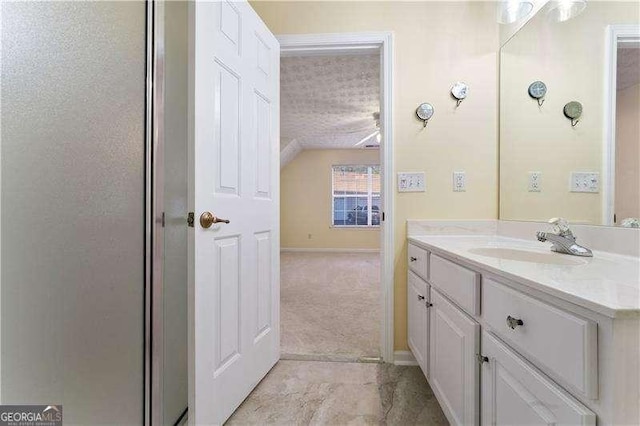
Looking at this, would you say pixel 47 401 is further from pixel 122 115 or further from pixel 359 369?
pixel 359 369

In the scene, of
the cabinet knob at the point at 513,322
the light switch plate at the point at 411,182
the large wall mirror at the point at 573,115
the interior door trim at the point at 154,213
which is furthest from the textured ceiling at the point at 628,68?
the interior door trim at the point at 154,213

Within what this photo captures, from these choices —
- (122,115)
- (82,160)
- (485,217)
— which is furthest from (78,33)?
(485,217)

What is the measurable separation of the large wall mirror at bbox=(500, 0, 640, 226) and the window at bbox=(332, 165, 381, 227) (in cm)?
495

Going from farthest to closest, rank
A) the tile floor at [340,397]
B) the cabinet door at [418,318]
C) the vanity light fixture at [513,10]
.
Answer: the vanity light fixture at [513,10]
the cabinet door at [418,318]
the tile floor at [340,397]

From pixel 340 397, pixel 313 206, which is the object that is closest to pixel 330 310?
pixel 340 397

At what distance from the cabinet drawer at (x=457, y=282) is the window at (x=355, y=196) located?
212 inches

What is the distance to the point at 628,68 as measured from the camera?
0.95 metres

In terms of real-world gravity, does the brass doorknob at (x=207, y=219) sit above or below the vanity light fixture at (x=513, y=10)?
below

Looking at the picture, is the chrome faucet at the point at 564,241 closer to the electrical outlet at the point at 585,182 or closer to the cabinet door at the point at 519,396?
the electrical outlet at the point at 585,182

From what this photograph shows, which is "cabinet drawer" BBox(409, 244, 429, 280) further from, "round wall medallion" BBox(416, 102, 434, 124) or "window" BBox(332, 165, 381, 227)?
"window" BBox(332, 165, 381, 227)

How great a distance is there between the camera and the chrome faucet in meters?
0.97

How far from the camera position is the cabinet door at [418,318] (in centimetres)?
130

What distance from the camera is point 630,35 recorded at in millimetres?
942

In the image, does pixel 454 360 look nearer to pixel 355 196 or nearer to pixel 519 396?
pixel 519 396
